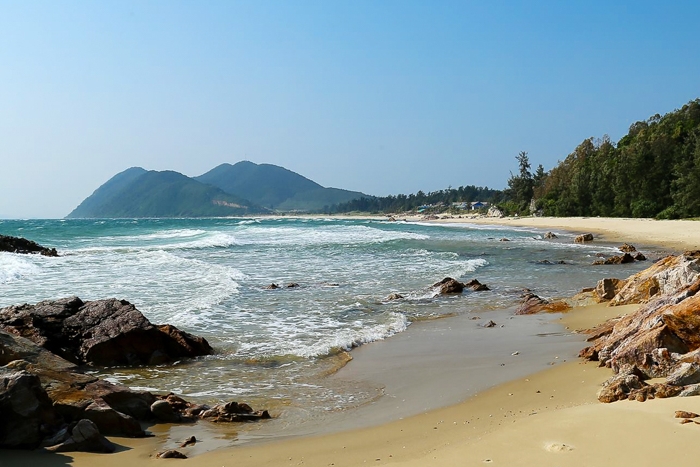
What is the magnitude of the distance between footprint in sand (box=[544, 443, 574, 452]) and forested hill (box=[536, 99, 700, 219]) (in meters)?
58.7

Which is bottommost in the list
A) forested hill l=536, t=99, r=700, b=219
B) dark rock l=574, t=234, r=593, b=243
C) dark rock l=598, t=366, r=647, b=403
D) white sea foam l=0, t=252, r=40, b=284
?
white sea foam l=0, t=252, r=40, b=284

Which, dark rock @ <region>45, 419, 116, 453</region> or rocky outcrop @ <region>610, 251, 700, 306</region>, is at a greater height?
rocky outcrop @ <region>610, 251, 700, 306</region>

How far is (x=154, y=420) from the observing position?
6.11 meters

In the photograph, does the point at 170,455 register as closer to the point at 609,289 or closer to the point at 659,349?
the point at 659,349

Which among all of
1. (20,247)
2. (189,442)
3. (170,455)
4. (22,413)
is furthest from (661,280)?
(20,247)

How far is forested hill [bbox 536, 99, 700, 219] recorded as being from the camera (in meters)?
56.1

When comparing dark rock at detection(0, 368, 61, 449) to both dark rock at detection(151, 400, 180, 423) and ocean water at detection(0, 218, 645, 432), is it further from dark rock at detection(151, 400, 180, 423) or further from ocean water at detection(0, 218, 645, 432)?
ocean water at detection(0, 218, 645, 432)

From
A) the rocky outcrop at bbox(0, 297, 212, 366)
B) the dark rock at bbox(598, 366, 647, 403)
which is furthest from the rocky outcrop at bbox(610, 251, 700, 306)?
the rocky outcrop at bbox(0, 297, 212, 366)

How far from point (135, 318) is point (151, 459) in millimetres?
4870

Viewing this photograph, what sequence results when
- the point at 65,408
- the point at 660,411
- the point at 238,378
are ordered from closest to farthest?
the point at 660,411 < the point at 65,408 < the point at 238,378

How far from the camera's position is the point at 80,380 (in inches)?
241

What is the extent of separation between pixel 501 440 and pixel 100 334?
7.09m

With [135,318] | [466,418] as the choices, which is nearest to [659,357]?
[466,418]

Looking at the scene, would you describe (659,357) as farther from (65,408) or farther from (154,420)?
(65,408)
